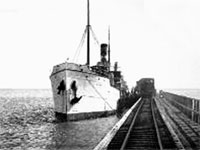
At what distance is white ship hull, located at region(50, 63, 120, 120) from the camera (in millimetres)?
20312

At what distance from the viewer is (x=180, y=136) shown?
459 inches

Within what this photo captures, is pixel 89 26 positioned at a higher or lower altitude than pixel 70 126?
higher

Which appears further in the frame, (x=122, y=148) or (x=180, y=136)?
(x=180, y=136)

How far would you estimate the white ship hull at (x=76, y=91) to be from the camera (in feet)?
66.6

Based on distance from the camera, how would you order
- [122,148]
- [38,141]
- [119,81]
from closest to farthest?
[122,148] → [38,141] → [119,81]

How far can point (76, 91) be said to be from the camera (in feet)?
67.8

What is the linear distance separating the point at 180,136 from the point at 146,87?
42141mm

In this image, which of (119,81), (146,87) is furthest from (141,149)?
(146,87)

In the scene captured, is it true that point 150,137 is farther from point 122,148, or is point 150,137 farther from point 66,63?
point 66,63

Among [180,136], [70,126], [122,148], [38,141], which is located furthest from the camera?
[70,126]

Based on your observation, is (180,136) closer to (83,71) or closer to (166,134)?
(166,134)

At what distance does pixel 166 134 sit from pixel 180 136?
716 mm

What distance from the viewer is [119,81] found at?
120 ft

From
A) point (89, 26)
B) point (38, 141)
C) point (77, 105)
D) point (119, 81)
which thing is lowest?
point (38, 141)
